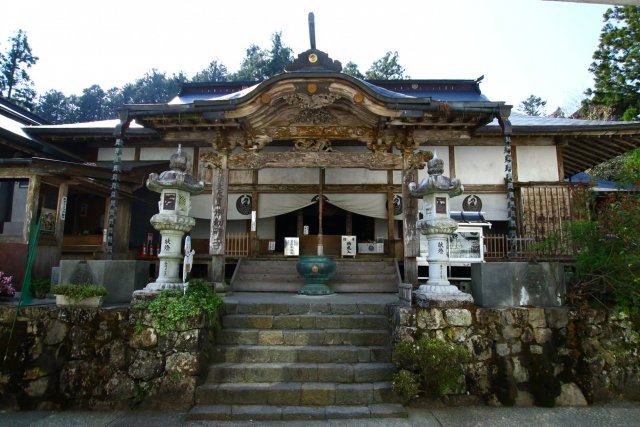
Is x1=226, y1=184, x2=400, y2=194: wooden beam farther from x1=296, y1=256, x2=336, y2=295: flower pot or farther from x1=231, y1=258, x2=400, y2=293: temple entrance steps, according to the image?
x1=296, y1=256, x2=336, y2=295: flower pot

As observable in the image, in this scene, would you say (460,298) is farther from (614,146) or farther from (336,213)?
(614,146)

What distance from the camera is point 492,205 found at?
39.7 feet

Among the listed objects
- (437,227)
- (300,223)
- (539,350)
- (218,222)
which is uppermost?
(300,223)

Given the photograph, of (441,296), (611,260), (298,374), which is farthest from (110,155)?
(611,260)

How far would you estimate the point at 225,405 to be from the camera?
4961mm

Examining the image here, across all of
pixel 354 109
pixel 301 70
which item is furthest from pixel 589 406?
pixel 301 70

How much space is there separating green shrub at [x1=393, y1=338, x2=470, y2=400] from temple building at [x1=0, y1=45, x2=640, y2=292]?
9.53 feet

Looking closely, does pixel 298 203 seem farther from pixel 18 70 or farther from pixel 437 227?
pixel 18 70

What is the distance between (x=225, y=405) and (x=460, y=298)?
379 centimetres

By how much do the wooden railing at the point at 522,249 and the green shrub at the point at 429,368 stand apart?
176 inches

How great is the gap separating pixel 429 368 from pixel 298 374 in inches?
74.5

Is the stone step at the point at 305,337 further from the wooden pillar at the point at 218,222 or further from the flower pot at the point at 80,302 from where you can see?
the wooden pillar at the point at 218,222

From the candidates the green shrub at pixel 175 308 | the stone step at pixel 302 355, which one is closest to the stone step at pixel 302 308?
the green shrub at pixel 175 308

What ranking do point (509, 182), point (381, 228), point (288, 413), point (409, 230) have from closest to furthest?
point (288, 413) → point (509, 182) → point (409, 230) → point (381, 228)
